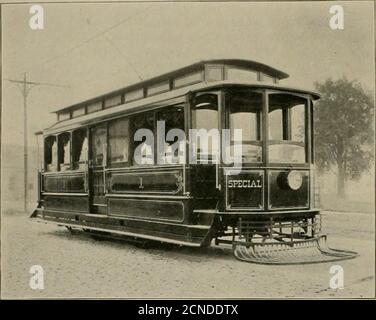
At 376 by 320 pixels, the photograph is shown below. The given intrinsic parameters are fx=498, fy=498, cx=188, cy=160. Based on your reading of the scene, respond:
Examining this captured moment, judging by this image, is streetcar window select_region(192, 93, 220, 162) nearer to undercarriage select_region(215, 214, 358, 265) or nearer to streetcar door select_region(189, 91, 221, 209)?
streetcar door select_region(189, 91, 221, 209)

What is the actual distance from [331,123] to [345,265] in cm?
1602

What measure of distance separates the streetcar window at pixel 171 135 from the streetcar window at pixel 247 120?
80 cm

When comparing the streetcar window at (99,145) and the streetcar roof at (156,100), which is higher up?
the streetcar roof at (156,100)

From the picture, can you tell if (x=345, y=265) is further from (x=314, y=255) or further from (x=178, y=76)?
(x=178, y=76)

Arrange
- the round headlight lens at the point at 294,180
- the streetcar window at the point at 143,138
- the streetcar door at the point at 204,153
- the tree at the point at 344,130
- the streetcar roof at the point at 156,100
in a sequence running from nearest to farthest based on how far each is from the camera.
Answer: the streetcar roof at the point at 156,100, the round headlight lens at the point at 294,180, the streetcar door at the point at 204,153, the streetcar window at the point at 143,138, the tree at the point at 344,130

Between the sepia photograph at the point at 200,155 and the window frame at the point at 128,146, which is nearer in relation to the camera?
the sepia photograph at the point at 200,155

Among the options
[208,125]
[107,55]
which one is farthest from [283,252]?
[107,55]

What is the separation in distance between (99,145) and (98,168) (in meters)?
0.50

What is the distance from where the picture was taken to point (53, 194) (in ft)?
39.9

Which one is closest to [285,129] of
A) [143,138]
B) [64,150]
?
[143,138]

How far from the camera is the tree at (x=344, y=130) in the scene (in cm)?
2150

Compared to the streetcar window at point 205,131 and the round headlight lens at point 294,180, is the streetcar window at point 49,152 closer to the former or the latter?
the streetcar window at point 205,131

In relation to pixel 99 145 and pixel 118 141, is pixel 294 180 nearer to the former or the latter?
pixel 118 141

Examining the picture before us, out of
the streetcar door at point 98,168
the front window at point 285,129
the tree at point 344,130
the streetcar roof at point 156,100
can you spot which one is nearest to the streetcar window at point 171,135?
the streetcar roof at point 156,100
